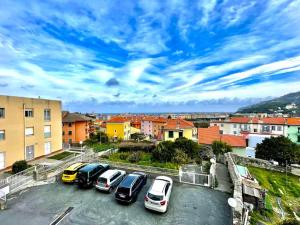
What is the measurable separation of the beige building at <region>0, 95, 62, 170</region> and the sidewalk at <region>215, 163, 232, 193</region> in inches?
928

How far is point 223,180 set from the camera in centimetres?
1584

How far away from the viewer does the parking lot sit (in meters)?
10.3

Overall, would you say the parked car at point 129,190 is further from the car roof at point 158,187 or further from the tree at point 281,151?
the tree at point 281,151

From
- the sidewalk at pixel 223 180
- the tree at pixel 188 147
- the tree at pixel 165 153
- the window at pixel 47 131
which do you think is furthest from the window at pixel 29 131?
the sidewalk at pixel 223 180

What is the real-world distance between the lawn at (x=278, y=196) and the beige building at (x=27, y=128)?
25541 mm

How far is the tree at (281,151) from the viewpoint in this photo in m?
26.5

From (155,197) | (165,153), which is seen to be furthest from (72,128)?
(155,197)

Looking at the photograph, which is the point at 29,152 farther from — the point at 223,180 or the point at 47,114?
the point at 223,180

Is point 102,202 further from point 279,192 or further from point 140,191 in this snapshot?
point 279,192

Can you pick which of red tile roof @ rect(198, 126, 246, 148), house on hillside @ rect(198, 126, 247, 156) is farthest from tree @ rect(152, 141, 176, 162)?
red tile roof @ rect(198, 126, 246, 148)

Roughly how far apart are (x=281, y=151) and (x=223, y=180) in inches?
690

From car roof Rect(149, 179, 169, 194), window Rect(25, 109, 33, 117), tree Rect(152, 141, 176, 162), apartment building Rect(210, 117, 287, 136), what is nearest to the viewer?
car roof Rect(149, 179, 169, 194)

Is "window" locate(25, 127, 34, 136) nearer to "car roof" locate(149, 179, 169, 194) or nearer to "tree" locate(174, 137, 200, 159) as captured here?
"tree" locate(174, 137, 200, 159)

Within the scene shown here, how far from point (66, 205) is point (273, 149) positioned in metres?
29.6
